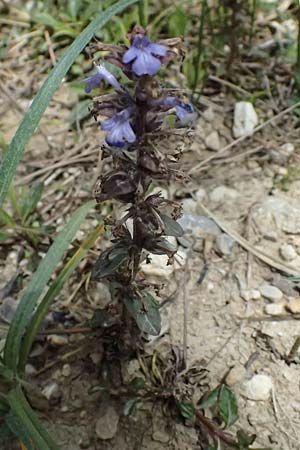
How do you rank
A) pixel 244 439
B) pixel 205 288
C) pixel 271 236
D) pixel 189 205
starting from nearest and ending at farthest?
pixel 244 439, pixel 205 288, pixel 271 236, pixel 189 205

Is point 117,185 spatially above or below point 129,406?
above

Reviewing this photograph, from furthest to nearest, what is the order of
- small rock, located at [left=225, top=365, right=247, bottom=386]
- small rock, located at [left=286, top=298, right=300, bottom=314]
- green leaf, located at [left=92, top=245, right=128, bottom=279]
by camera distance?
small rock, located at [left=286, top=298, right=300, bottom=314]
small rock, located at [left=225, top=365, right=247, bottom=386]
green leaf, located at [left=92, top=245, right=128, bottom=279]

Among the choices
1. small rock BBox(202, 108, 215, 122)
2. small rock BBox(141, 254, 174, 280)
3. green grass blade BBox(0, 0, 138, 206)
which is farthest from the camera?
small rock BBox(202, 108, 215, 122)

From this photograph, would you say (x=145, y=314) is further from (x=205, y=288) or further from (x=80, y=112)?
(x=80, y=112)

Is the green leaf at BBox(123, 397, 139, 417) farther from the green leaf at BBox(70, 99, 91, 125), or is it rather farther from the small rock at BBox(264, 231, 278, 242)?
the green leaf at BBox(70, 99, 91, 125)

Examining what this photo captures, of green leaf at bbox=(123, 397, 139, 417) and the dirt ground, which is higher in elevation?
the dirt ground

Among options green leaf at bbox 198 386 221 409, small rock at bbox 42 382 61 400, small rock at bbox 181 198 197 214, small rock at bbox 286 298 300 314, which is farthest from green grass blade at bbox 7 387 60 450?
small rock at bbox 181 198 197 214

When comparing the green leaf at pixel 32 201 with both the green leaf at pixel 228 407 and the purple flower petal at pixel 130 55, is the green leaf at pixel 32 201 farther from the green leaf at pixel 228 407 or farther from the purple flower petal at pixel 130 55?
the purple flower petal at pixel 130 55

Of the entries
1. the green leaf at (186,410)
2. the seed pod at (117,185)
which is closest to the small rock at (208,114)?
the seed pod at (117,185)

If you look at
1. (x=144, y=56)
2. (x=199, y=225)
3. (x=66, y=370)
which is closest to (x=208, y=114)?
(x=199, y=225)
